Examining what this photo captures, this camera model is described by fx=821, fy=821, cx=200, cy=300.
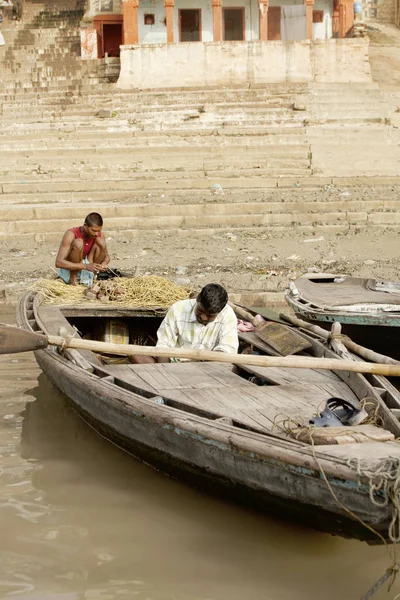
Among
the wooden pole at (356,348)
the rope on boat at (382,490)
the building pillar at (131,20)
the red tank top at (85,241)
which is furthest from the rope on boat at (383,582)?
the building pillar at (131,20)

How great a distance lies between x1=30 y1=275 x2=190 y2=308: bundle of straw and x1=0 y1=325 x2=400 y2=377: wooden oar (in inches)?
78.0

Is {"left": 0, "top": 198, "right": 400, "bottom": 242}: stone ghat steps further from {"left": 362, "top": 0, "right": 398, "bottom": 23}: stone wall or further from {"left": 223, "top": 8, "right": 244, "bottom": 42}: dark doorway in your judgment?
{"left": 362, "top": 0, "right": 398, "bottom": 23}: stone wall

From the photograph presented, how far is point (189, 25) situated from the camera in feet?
86.6

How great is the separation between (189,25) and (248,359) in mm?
23095

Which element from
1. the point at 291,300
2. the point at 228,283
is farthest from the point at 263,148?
the point at 291,300

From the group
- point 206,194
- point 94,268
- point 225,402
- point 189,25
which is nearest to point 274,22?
point 189,25

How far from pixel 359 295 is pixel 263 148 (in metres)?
9.39

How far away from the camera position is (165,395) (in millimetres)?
5031

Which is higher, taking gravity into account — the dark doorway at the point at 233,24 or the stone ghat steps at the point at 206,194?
the dark doorway at the point at 233,24

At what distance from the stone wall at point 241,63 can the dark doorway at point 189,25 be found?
445cm

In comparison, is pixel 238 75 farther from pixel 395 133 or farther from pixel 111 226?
pixel 111 226

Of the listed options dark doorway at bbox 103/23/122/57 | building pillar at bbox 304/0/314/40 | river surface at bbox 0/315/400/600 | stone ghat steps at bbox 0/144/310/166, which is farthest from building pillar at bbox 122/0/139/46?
river surface at bbox 0/315/400/600

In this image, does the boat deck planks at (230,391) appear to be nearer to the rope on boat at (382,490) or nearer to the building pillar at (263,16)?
the rope on boat at (382,490)

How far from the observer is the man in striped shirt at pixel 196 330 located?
6.05 meters
